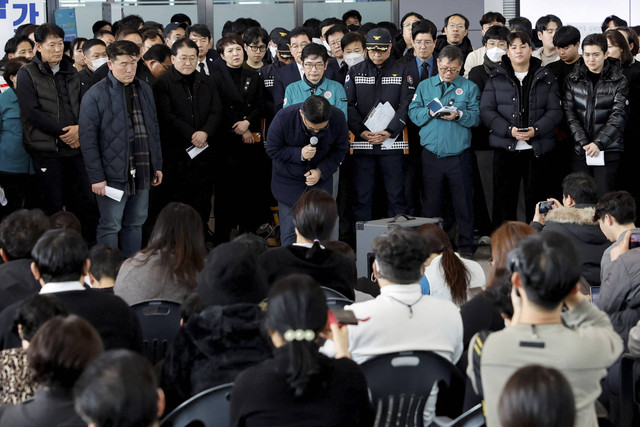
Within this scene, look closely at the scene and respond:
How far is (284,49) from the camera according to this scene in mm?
7422

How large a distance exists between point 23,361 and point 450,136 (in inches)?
183

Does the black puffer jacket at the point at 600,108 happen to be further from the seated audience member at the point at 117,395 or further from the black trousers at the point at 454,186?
the seated audience member at the point at 117,395

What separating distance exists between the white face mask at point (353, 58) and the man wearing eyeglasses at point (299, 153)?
125 cm

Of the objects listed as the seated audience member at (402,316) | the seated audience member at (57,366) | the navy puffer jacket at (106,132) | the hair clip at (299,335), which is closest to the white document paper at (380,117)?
the navy puffer jacket at (106,132)

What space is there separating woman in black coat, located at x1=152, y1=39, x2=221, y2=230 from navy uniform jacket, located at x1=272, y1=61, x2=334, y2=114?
0.53 meters

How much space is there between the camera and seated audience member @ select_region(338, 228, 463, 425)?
9.33 ft

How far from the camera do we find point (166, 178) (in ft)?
21.9

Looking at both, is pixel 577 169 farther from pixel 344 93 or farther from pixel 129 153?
pixel 129 153

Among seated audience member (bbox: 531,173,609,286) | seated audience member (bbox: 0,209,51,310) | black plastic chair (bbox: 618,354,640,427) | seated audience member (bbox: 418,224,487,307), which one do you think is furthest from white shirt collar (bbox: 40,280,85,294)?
seated audience member (bbox: 531,173,609,286)

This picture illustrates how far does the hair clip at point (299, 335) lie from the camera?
2.26m

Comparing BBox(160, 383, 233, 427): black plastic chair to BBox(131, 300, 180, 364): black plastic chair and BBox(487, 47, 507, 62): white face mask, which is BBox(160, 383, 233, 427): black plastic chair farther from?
BBox(487, 47, 507, 62): white face mask

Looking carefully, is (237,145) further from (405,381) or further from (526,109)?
(405,381)

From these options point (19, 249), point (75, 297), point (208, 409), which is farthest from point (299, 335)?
point (19, 249)

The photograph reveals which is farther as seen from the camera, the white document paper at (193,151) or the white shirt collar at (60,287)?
the white document paper at (193,151)
